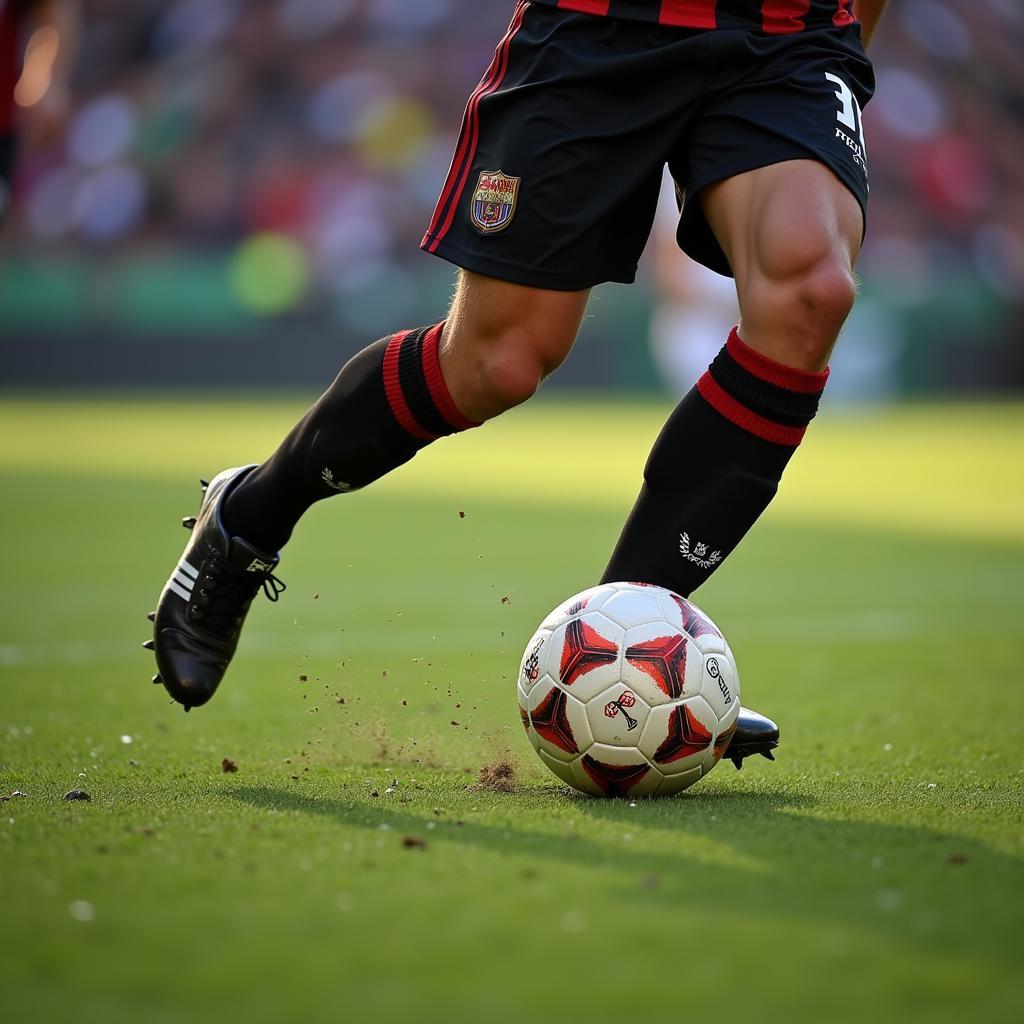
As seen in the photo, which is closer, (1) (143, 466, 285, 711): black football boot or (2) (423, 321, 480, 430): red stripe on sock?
(2) (423, 321, 480, 430): red stripe on sock

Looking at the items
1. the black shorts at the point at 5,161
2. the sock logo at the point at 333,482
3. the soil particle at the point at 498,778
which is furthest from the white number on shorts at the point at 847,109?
the black shorts at the point at 5,161

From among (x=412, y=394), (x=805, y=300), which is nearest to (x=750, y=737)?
(x=805, y=300)

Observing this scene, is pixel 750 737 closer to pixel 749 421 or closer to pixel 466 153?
pixel 749 421

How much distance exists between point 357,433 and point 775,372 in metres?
0.81

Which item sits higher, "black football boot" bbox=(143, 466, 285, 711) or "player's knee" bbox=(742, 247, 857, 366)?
"player's knee" bbox=(742, 247, 857, 366)

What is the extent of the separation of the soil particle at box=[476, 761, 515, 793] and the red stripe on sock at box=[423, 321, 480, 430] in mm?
643

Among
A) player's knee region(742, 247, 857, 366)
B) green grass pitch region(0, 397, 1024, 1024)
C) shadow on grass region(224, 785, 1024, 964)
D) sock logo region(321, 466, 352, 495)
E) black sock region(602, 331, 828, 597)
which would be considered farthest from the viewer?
sock logo region(321, 466, 352, 495)

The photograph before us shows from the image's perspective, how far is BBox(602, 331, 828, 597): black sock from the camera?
2.65m

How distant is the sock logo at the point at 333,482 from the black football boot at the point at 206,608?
201mm

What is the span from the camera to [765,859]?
204 centimetres

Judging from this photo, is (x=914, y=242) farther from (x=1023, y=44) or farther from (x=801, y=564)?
(x=801, y=564)

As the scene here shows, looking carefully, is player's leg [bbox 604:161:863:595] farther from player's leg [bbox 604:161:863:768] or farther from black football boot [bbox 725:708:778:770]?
black football boot [bbox 725:708:778:770]

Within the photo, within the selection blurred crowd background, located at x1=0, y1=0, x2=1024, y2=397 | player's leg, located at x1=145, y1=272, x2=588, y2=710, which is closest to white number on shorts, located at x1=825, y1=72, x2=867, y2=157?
player's leg, located at x1=145, y1=272, x2=588, y2=710

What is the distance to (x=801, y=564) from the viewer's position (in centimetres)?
692
